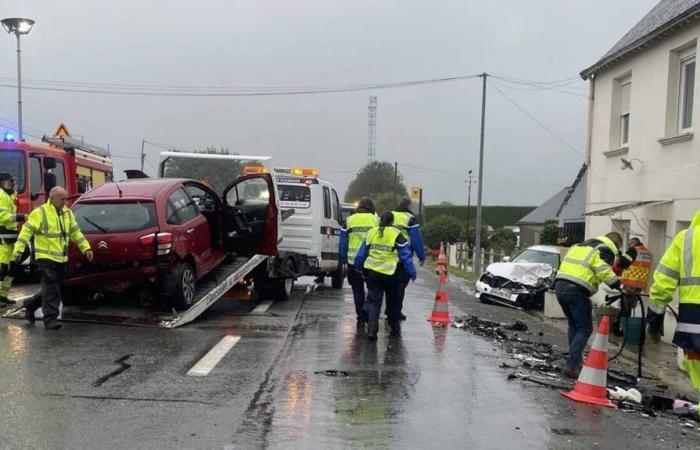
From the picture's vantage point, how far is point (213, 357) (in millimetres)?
7039

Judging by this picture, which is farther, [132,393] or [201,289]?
[201,289]

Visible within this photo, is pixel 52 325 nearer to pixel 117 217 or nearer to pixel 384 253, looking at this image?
pixel 117 217

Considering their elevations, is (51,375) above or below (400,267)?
below

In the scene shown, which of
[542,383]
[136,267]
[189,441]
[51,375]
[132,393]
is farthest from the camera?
[136,267]

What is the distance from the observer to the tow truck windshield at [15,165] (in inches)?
473

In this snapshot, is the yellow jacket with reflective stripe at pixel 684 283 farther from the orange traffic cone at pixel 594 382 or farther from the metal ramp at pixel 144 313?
the metal ramp at pixel 144 313

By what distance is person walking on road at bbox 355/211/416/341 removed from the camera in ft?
28.2

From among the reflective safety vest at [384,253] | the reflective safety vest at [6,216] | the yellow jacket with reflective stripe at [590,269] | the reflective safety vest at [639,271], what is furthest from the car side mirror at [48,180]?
the reflective safety vest at [639,271]

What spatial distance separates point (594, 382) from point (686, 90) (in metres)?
6.99

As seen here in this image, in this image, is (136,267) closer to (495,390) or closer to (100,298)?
(100,298)

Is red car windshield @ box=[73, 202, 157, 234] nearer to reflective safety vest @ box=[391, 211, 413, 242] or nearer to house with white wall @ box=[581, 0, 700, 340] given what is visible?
reflective safety vest @ box=[391, 211, 413, 242]

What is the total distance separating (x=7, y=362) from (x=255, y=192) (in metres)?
5.36

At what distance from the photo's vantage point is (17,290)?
11750 mm

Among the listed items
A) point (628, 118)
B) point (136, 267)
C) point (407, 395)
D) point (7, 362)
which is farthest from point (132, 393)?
point (628, 118)
